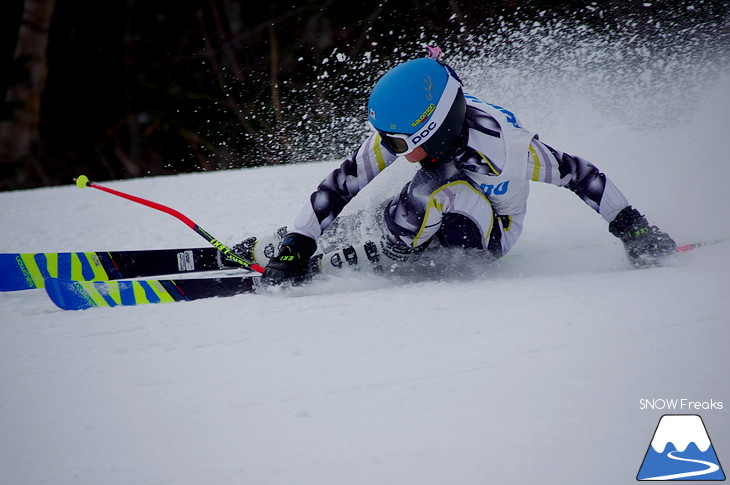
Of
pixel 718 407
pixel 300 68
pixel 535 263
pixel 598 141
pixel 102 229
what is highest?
pixel 300 68

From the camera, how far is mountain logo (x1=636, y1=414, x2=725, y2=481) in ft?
3.87

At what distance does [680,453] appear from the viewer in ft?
4.13

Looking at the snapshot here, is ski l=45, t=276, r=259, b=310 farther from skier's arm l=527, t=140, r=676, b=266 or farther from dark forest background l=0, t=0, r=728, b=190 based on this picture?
dark forest background l=0, t=0, r=728, b=190

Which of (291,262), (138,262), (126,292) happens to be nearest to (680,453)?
(291,262)

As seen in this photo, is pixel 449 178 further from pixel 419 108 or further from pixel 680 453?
pixel 680 453

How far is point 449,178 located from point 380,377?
100 centimetres

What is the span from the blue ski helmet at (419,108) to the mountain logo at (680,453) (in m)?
1.23

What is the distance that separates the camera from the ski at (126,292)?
234cm

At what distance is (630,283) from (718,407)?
32.5 inches

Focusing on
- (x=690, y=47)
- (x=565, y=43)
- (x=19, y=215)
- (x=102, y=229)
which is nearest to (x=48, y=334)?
(x=102, y=229)

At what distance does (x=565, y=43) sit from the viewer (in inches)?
207

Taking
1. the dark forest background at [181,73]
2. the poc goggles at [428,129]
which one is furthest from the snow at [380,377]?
the dark forest background at [181,73]

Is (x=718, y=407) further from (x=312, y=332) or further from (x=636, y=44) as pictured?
(x=636, y=44)

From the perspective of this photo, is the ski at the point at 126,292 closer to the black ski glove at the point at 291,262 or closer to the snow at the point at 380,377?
the snow at the point at 380,377
